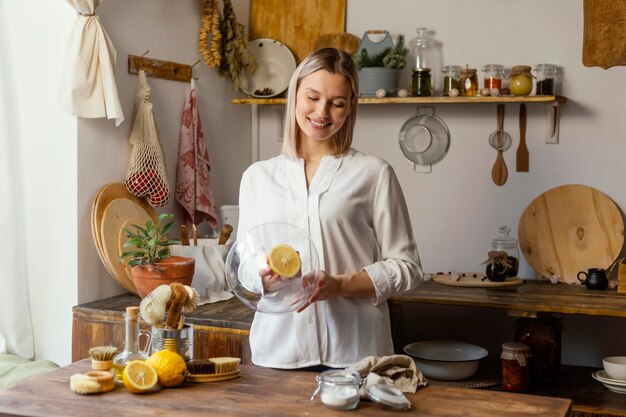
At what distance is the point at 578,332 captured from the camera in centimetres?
346

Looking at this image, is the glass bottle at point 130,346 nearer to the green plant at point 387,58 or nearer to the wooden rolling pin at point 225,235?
the wooden rolling pin at point 225,235

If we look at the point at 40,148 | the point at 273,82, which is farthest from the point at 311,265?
the point at 273,82

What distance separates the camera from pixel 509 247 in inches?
137

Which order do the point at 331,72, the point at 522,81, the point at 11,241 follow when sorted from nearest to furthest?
the point at 331,72
the point at 11,241
the point at 522,81

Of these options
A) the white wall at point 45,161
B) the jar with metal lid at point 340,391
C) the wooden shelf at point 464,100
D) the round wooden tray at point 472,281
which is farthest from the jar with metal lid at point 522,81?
the jar with metal lid at point 340,391

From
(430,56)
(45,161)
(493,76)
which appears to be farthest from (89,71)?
(493,76)

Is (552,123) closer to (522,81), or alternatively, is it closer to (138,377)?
(522,81)

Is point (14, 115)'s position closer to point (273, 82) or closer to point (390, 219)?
point (273, 82)

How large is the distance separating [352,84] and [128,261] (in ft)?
3.99

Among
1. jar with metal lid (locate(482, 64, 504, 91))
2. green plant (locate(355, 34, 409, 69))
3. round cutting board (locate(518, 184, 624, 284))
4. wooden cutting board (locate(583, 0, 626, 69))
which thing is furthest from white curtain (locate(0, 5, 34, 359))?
wooden cutting board (locate(583, 0, 626, 69))

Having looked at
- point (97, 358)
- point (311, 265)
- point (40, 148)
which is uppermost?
point (40, 148)

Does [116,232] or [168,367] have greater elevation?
[116,232]

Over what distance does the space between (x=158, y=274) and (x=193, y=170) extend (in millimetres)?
764

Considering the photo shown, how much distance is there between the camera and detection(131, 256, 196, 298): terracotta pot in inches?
108
